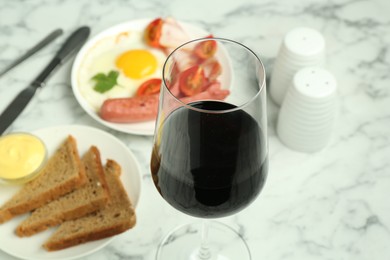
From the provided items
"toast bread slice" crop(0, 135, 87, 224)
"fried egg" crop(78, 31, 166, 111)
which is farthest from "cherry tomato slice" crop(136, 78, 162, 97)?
"toast bread slice" crop(0, 135, 87, 224)

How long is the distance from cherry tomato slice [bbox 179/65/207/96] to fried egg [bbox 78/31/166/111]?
18.6 inches

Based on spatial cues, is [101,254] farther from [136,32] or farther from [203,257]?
[136,32]

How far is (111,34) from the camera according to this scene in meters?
1.69

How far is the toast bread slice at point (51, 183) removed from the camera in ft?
4.25

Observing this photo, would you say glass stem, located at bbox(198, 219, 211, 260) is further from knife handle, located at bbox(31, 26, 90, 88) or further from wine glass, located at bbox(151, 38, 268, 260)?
knife handle, located at bbox(31, 26, 90, 88)

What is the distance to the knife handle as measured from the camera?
1576 millimetres

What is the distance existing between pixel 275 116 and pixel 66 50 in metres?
0.58

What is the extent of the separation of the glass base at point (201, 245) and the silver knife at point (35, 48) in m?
0.65

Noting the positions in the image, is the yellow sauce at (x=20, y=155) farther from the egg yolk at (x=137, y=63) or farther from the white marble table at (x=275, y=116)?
→ the egg yolk at (x=137, y=63)

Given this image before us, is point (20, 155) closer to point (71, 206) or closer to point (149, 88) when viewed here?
point (71, 206)

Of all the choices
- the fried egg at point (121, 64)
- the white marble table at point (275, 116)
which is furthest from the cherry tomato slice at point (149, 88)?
the white marble table at point (275, 116)

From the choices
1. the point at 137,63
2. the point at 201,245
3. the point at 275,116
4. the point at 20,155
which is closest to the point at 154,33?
the point at 137,63

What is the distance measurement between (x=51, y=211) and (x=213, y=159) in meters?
0.52

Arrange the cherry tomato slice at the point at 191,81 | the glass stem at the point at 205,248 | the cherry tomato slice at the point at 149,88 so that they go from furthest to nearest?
the cherry tomato slice at the point at 149,88 → the glass stem at the point at 205,248 → the cherry tomato slice at the point at 191,81
